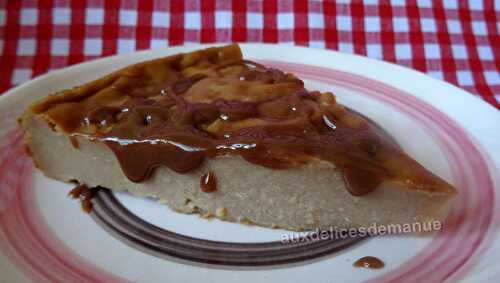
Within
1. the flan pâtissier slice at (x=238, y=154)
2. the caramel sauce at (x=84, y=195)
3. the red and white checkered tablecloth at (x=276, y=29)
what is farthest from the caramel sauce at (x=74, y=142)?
the red and white checkered tablecloth at (x=276, y=29)

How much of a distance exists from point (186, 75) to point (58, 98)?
0.58 metres

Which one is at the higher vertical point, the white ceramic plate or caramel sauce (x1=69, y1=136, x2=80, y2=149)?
caramel sauce (x1=69, y1=136, x2=80, y2=149)

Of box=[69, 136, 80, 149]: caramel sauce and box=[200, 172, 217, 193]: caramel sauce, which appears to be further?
box=[69, 136, 80, 149]: caramel sauce

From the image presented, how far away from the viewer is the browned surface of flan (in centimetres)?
206

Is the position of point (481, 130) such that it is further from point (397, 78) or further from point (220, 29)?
point (220, 29)

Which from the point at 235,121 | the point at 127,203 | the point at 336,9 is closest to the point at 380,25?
the point at 336,9

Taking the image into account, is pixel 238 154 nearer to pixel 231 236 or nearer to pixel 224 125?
pixel 224 125

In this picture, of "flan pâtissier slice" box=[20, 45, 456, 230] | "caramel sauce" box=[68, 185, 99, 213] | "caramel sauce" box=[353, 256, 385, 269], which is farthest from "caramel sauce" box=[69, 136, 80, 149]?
"caramel sauce" box=[353, 256, 385, 269]

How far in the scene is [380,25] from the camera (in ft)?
13.8

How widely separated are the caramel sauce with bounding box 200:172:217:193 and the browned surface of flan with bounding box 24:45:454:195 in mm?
70

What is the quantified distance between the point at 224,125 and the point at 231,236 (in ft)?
1.34

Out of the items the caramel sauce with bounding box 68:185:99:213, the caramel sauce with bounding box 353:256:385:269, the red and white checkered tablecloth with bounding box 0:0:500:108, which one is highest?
the red and white checkered tablecloth with bounding box 0:0:500:108

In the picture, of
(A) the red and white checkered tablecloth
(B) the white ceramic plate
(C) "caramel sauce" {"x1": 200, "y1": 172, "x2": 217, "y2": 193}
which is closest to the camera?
(B) the white ceramic plate

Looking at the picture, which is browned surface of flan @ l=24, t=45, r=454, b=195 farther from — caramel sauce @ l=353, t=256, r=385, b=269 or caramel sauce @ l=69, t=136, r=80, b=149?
caramel sauce @ l=353, t=256, r=385, b=269
